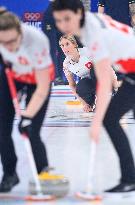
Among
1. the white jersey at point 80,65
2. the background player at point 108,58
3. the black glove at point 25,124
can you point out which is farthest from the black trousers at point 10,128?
the white jersey at point 80,65

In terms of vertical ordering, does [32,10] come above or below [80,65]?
below

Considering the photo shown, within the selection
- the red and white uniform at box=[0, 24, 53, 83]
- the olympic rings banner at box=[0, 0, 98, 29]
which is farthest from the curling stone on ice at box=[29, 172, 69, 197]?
the olympic rings banner at box=[0, 0, 98, 29]

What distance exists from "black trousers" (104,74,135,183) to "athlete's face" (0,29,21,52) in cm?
59

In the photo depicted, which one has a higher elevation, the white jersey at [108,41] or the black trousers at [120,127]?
the white jersey at [108,41]

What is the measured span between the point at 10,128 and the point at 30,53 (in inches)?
18.2

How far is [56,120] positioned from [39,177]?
2.70 meters

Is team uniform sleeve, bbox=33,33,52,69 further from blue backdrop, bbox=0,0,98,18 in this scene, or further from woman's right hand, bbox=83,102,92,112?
blue backdrop, bbox=0,0,98,18

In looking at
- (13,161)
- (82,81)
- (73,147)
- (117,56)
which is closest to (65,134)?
(73,147)

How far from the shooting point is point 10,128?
2855 millimetres

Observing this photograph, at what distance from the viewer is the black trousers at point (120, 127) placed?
9.10 feet

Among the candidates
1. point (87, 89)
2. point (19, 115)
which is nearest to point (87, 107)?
point (87, 89)

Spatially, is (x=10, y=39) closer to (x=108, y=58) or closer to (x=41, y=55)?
(x=41, y=55)

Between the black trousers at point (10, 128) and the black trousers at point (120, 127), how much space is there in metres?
0.34

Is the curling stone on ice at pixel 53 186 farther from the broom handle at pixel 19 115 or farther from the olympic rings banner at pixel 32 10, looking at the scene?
the olympic rings banner at pixel 32 10
